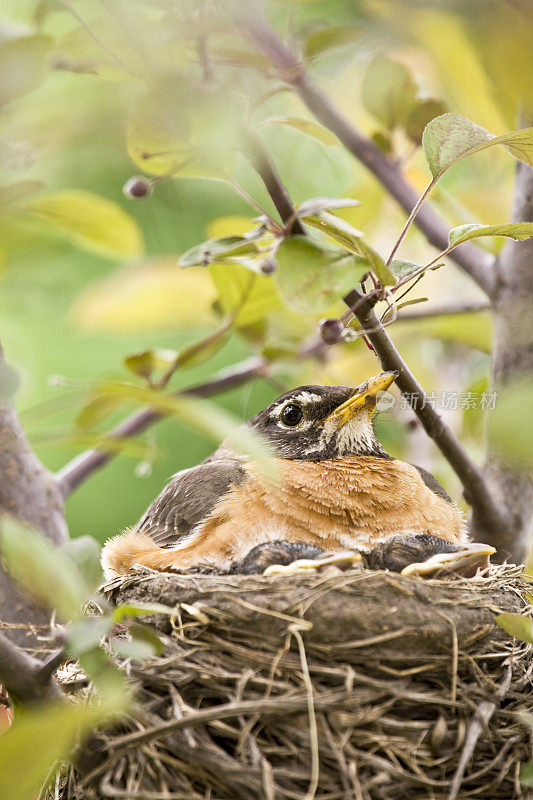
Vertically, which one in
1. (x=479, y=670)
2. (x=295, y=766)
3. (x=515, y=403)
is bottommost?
(x=479, y=670)

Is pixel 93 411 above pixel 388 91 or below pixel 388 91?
below

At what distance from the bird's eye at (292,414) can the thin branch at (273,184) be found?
4.07ft

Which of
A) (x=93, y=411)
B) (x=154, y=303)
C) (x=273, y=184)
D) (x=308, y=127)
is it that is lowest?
(x=154, y=303)

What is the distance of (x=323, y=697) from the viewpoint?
1591 millimetres

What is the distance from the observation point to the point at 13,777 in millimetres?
1093

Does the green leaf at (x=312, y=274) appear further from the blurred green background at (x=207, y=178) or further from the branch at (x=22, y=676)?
the branch at (x=22, y=676)

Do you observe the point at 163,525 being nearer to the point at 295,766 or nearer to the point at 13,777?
the point at 295,766

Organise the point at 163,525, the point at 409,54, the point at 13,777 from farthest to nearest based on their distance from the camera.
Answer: the point at 409,54
the point at 163,525
the point at 13,777

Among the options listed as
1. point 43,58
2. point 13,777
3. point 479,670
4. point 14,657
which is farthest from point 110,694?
point 43,58

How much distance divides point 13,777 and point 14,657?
332 millimetres

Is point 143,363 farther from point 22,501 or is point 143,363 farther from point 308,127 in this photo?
point 308,127

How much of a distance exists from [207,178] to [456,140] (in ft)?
1.98

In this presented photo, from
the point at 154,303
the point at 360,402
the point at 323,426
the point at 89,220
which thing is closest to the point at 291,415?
the point at 323,426

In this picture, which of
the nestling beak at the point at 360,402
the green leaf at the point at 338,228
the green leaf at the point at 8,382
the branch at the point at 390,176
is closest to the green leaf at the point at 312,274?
the green leaf at the point at 338,228
